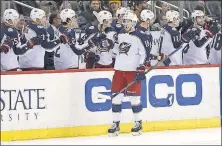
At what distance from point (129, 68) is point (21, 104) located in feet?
3.51

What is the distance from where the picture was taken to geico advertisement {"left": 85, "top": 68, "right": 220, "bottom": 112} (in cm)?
848

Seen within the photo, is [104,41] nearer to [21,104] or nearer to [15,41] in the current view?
[15,41]

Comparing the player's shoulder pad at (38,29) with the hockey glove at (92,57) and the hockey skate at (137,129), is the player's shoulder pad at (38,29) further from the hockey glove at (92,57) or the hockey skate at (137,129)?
the hockey skate at (137,129)

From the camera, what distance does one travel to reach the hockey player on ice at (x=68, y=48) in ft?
28.5

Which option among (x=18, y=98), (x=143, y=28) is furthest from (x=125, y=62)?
(x=18, y=98)

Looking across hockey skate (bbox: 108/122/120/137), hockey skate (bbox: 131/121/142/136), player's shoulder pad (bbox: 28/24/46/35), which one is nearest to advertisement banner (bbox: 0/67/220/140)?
hockey skate (bbox: 108/122/120/137)

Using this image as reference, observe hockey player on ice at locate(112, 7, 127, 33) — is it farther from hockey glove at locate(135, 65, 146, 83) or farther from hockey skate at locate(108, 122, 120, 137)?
hockey skate at locate(108, 122, 120, 137)

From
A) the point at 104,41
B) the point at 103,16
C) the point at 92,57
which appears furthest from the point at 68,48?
the point at 103,16

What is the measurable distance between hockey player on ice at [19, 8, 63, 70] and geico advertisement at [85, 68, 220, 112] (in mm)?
507

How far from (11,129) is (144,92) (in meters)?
1.45

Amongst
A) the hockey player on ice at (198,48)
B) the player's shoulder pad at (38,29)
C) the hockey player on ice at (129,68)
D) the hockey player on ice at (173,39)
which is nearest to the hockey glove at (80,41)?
the player's shoulder pad at (38,29)

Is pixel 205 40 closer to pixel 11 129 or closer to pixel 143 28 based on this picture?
pixel 143 28

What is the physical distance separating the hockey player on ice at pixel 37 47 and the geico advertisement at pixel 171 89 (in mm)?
507

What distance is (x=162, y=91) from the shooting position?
8.77 meters
